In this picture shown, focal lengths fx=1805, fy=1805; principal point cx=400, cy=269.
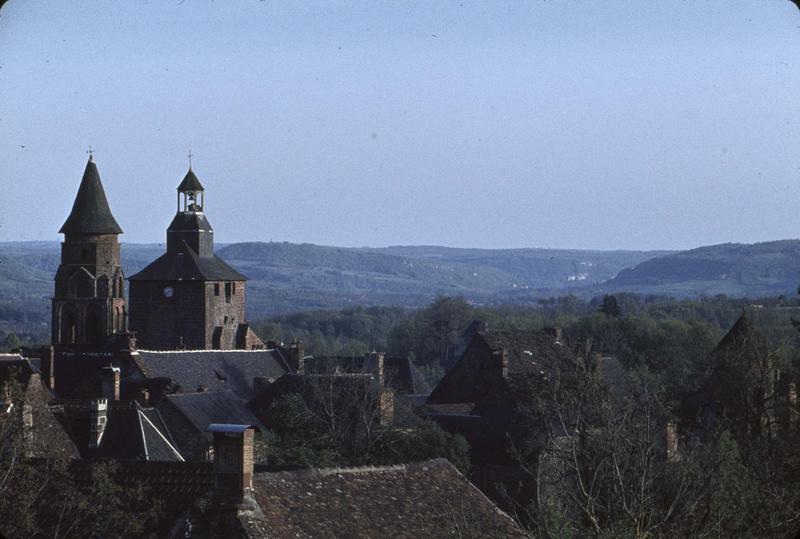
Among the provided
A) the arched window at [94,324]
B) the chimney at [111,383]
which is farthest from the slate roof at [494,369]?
the arched window at [94,324]

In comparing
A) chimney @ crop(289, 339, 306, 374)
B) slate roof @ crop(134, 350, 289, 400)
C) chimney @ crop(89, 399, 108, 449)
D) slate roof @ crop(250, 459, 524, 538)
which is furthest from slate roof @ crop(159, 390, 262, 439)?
chimney @ crop(289, 339, 306, 374)

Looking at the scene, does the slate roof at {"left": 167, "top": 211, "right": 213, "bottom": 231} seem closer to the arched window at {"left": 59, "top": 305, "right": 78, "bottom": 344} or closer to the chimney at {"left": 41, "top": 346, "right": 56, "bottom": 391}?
the arched window at {"left": 59, "top": 305, "right": 78, "bottom": 344}

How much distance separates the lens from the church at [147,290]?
259 ft

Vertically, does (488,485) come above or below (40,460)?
below

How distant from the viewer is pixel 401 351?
5034 inches

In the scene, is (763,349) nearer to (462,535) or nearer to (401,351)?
(462,535)

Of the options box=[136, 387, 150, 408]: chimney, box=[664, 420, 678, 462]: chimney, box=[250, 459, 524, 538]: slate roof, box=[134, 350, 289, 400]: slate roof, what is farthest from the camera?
box=[134, 350, 289, 400]: slate roof

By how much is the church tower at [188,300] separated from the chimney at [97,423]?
3826cm

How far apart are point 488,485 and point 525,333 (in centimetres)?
1718

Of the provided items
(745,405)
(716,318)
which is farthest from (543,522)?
(716,318)

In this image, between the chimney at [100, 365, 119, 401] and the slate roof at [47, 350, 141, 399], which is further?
the slate roof at [47, 350, 141, 399]

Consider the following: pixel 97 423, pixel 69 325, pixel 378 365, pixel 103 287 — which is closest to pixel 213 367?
pixel 378 365

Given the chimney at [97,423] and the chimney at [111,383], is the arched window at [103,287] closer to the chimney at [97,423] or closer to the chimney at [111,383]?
the chimney at [111,383]

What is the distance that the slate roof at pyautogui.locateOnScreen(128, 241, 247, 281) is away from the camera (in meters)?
79.5
